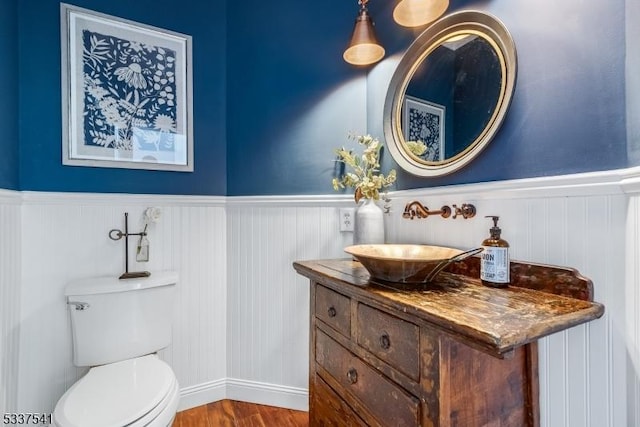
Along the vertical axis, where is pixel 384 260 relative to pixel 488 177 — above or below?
below

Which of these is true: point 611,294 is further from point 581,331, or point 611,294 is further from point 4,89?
point 4,89

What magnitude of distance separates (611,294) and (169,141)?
6.27 feet

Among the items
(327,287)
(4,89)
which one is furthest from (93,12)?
(327,287)

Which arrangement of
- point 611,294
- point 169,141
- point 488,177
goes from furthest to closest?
1. point 169,141
2. point 488,177
3. point 611,294

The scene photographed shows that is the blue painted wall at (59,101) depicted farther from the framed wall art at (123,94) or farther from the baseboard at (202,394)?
the baseboard at (202,394)

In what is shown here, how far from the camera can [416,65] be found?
1.34 m

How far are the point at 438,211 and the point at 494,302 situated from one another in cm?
51

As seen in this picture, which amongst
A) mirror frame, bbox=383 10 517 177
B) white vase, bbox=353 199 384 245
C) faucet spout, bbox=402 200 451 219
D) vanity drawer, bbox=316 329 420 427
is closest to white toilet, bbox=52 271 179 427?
vanity drawer, bbox=316 329 420 427

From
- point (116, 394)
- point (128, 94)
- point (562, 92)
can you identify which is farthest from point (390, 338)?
point (128, 94)

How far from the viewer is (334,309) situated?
1.06 metres

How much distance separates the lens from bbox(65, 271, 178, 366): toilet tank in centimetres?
136

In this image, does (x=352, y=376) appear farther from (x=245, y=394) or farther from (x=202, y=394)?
(x=202, y=394)

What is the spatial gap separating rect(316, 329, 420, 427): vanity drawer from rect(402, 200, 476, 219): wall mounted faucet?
60 centimetres

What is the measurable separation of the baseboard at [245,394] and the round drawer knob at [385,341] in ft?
3.54
